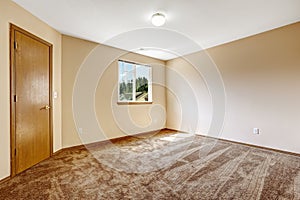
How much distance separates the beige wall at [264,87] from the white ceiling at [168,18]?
0.91ft

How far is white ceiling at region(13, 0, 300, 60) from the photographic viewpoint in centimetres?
234

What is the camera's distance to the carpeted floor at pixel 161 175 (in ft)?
5.91

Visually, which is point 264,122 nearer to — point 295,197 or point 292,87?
point 292,87

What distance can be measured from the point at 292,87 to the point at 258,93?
0.56 metres

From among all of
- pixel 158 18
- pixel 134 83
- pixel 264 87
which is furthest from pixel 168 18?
pixel 264 87

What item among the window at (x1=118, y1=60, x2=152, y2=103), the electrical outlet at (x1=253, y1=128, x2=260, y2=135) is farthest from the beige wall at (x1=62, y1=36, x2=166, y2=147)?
the electrical outlet at (x1=253, y1=128, x2=260, y2=135)

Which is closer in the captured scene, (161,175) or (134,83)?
(161,175)

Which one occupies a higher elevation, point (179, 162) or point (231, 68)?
point (231, 68)

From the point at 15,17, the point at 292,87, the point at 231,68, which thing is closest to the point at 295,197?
the point at 292,87

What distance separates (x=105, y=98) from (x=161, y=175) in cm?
238

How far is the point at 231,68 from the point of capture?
3.86m

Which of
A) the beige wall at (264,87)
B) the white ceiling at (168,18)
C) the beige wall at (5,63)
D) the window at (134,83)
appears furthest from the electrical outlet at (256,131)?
the beige wall at (5,63)

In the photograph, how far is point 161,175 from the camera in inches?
87.6

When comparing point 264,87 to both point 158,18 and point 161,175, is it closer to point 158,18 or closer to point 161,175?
point 158,18
